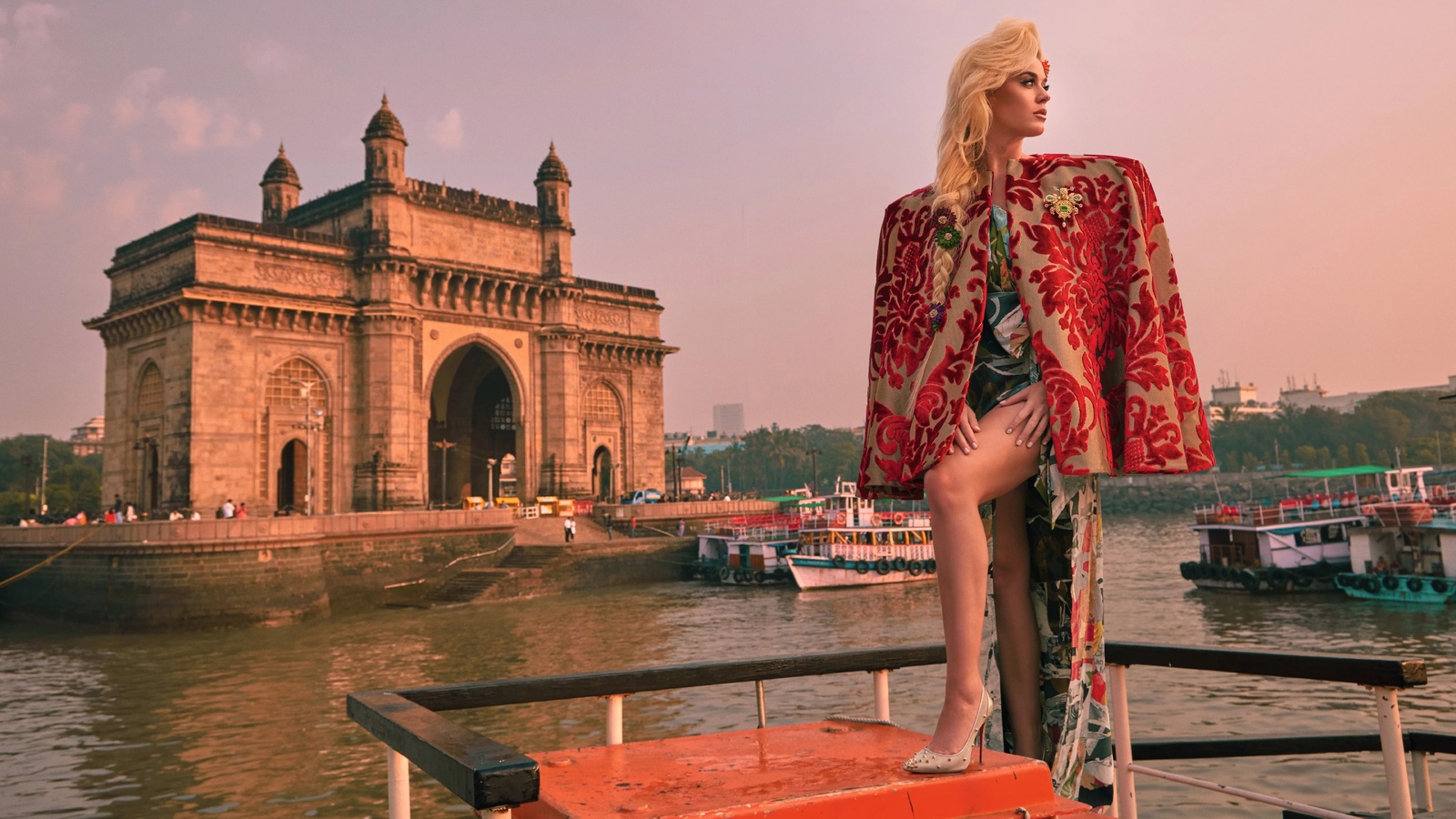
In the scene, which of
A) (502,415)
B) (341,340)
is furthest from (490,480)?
(341,340)

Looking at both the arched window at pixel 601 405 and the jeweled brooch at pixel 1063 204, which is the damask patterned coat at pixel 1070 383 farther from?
the arched window at pixel 601 405

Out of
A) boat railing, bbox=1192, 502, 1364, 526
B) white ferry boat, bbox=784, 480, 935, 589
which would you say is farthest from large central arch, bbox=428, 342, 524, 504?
boat railing, bbox=1192, 502, 1364, 526

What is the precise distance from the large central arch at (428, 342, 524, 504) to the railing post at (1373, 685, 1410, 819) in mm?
38044

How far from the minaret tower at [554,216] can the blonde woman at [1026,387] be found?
36691 millimetres

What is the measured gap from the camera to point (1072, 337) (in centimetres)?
225

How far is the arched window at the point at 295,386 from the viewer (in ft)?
103

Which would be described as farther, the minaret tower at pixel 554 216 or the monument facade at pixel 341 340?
the minaret tower at pixel 554 216

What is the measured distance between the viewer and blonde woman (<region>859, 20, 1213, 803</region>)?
2213 millimetres

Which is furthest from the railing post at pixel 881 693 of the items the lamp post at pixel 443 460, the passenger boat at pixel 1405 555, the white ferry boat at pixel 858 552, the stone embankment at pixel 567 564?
the lamp post at pixel 443 460

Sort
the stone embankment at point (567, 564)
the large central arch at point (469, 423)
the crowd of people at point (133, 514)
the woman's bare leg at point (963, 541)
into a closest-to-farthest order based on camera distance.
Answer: the woman's bare leg at point (963, 541) < the crowd of people at point (133, 514) < the stone embankment at point (567, 564) < the large central arch at point (469, 423)

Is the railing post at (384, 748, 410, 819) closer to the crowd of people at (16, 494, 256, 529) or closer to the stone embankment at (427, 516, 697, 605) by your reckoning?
the stone embankment at (427, 516, 697, 605)

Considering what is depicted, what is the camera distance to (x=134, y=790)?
11.2 meters

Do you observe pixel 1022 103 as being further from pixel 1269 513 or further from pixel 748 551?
pixel 748 551

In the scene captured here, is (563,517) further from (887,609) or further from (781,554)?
(887,609)
